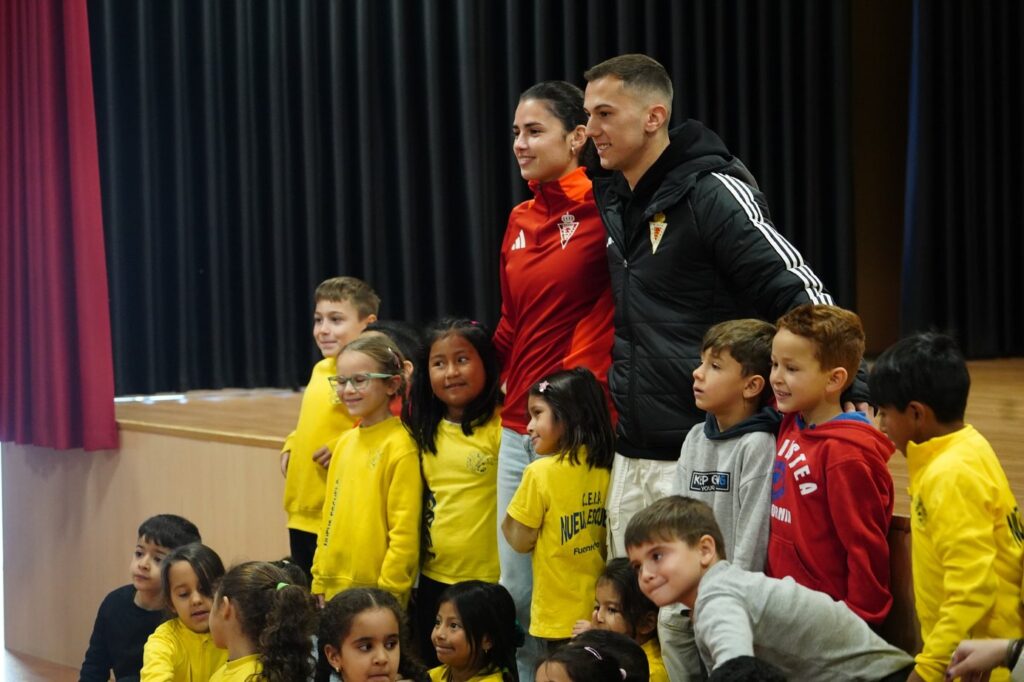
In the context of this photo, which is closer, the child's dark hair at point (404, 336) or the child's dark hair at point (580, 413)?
the child's dark hair at point (580, 413)

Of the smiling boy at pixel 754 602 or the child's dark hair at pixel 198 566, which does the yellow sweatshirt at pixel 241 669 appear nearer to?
the child's dark hair at pixel 198 566

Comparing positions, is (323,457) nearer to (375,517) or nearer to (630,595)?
(375,517)

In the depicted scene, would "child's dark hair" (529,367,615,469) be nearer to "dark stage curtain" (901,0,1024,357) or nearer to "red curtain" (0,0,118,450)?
"red curtain" (0,0,118,450)

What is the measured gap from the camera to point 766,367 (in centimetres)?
249

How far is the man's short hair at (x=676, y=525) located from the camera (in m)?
2.23

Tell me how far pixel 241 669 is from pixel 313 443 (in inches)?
36.3

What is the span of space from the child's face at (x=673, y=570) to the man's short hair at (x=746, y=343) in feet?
1.31

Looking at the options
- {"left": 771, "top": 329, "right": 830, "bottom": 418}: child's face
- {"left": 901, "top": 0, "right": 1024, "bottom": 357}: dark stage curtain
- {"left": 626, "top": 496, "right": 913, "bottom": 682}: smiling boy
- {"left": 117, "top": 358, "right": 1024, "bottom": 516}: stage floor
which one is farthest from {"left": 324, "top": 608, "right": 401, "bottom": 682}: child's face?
{"left": 901, "top": 0, "right": 1024, "bottom": 357}: dark stage curtain

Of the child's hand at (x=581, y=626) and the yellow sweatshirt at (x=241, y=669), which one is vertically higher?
the child's hand at (x=581, y=626)

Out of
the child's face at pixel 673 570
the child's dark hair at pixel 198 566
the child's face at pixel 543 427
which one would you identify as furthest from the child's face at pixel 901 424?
the child's dark hair at pixel 198 566

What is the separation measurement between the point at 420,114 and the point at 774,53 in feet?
5.55

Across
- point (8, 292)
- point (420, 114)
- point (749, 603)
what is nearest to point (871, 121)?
point (420, 114)

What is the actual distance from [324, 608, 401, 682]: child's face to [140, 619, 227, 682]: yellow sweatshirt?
1.76ft

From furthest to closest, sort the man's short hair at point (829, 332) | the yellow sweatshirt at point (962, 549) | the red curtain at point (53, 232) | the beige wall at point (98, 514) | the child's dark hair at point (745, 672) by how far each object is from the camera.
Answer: the red curtain at point (53, 232) < the beige wall at point (98, 514) < the man's short hair at point (829, 332) < the yellow sweatshirt at point (962, 549) < the child's dark hair at point (745, 672)
